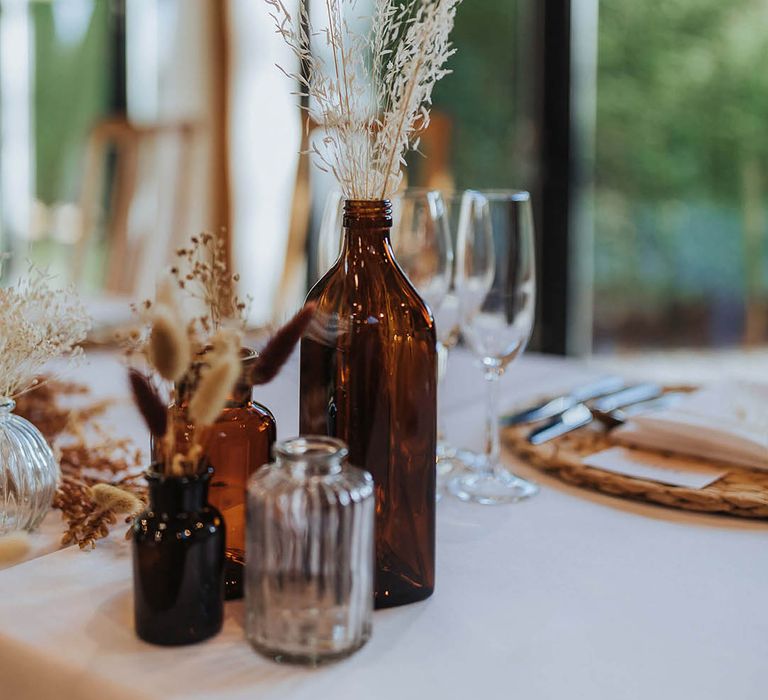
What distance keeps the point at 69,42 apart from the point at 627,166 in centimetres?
239

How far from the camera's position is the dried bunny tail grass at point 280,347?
61cm

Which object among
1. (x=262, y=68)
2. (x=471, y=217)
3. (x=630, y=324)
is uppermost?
(x=262, y=68)

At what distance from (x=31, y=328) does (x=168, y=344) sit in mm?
235

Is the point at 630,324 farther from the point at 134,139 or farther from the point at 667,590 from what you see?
the point at 667,590

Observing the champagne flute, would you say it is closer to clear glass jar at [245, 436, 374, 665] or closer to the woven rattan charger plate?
the woven rattan charger plate

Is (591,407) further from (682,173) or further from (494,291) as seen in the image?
(682,173)

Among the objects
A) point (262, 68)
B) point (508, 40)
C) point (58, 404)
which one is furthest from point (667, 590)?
point (262, 68)

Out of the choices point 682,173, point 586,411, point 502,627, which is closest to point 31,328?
point 502,627

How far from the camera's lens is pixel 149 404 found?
0.60 meters

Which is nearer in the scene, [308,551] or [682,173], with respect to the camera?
[308,551]

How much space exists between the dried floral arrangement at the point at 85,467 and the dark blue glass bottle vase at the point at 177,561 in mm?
152

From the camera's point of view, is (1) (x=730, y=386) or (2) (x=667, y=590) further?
(1) (x=730, y=386)

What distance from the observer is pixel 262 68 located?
372 centimetres

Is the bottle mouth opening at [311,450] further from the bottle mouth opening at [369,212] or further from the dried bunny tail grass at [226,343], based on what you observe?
the bottle mouth opening at [369,212]
